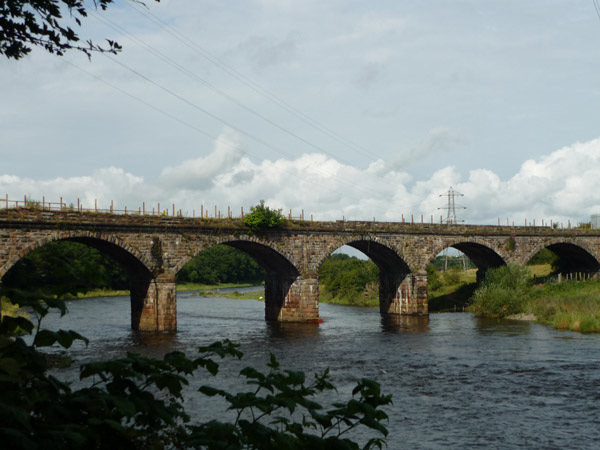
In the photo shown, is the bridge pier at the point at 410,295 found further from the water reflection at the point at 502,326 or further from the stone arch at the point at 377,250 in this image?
the water reflection at the point at 502,326

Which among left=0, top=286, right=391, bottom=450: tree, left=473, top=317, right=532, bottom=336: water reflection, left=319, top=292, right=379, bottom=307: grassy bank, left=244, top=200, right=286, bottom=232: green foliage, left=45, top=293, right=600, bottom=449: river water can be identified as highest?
left=244, top=200, right=286, bottom=232: green foliage

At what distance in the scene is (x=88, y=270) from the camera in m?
5.40

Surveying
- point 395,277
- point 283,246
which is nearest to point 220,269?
point 395,277

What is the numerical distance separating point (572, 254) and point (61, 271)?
70.9m

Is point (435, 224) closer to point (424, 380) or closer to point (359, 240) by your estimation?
point (359, 240)

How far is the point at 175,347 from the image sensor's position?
34.0m

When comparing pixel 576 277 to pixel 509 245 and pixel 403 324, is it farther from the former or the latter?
pixel 403 324

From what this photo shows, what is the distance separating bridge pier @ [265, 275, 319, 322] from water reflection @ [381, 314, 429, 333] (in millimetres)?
6011

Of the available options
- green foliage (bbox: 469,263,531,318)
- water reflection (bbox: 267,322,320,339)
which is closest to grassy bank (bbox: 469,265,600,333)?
green foliage (bbox: 469,263,531,318)

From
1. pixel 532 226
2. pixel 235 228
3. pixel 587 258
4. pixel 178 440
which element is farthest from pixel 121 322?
pixel 587 258

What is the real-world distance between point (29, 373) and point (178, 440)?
169cm

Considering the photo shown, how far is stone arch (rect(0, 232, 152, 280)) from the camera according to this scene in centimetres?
3603

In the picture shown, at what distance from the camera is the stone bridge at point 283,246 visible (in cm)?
3734

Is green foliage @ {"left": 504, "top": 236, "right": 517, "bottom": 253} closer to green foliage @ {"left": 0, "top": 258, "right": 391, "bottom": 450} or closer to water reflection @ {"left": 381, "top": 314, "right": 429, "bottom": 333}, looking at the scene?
water reflection @ {"left": 381, "top": 314, "right": 429, "bottom": 333}
